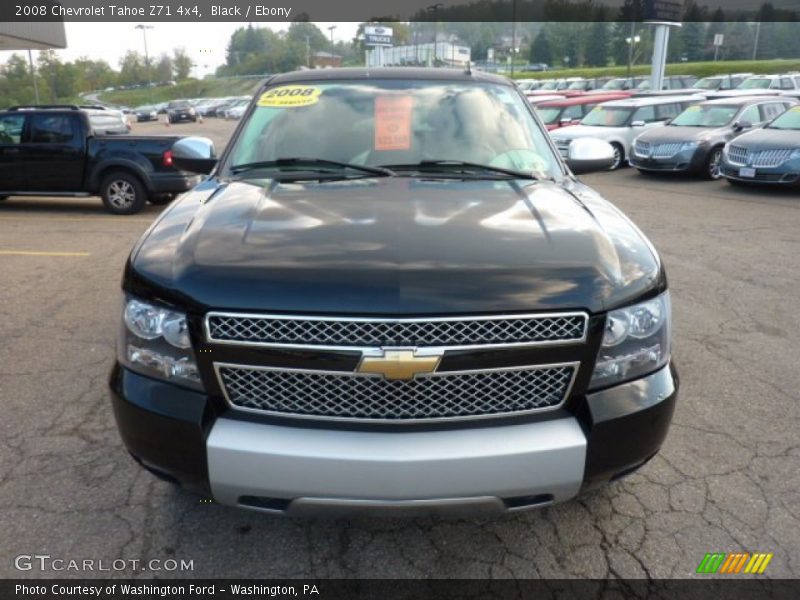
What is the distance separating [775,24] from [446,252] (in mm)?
80620

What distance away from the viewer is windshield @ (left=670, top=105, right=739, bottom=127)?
1408cm

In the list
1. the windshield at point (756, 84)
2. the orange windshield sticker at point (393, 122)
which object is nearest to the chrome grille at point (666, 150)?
the orange windshield sticker at point (393, 122)

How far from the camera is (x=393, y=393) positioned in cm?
208

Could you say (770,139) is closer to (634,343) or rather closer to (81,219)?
(634,343)

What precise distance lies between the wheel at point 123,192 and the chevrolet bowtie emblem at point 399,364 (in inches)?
362

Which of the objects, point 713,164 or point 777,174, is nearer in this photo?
point 777,174

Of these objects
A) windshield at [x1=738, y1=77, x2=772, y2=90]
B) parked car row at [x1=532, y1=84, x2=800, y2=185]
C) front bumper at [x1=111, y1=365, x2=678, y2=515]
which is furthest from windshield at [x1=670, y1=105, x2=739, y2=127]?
windshield at [x1=738, y1=77, x2=772, y2=90]

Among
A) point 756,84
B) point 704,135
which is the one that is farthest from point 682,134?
point 756,84

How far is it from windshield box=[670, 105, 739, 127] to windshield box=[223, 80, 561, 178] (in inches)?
480

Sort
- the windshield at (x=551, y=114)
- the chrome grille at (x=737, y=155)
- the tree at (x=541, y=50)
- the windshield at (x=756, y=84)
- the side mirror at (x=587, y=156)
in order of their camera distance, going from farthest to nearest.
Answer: the tree at (x=541, y=50) < the windshield at (x=756, y=84) < the windshield at (x=551, y=114) < the chrome grille at (x=737, y=155) < the side mirror at (x=587, y=156)

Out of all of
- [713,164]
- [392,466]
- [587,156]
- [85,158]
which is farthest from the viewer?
[713,164]

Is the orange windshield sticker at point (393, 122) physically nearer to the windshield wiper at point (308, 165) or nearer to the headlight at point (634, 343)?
the windshield wiper at point (308, 165)

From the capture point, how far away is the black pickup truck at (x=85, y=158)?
32.9ft

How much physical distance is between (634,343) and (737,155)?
11149mm
